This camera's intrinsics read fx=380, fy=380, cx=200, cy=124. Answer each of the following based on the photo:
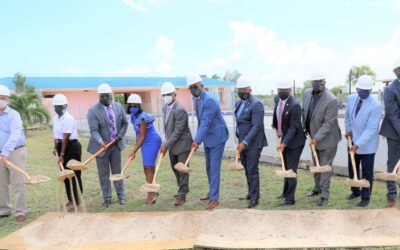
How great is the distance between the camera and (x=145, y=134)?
221 inches

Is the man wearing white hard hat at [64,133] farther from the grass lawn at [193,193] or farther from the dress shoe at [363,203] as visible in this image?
the dress shoe at [363,203]

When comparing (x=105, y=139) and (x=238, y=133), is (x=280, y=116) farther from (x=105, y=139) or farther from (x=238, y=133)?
(x=105, y=139)

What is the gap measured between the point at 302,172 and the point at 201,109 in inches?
131

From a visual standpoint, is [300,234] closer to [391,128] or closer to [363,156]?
[363,156]

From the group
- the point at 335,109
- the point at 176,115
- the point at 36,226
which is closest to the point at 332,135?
the point at 335,109

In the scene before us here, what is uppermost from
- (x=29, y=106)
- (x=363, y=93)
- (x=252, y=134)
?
(x=363, y=93)

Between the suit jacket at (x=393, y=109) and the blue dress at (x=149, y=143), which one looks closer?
the suit jacket at (x=393, y=109)

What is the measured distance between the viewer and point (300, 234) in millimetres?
4215

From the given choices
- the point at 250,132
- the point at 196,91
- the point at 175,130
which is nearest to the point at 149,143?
the point at 175,130

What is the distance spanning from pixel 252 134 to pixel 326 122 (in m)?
1.02

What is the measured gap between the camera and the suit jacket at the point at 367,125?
4957mm

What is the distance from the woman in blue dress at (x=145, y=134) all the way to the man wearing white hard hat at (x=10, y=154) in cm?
157

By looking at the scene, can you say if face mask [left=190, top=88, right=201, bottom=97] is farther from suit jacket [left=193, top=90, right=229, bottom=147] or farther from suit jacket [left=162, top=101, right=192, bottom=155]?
suit jacket [left=162, top=101, right=192, bottom=155]

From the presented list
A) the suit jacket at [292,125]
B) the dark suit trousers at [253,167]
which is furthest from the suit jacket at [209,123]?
the suit jacket at [292,125]
